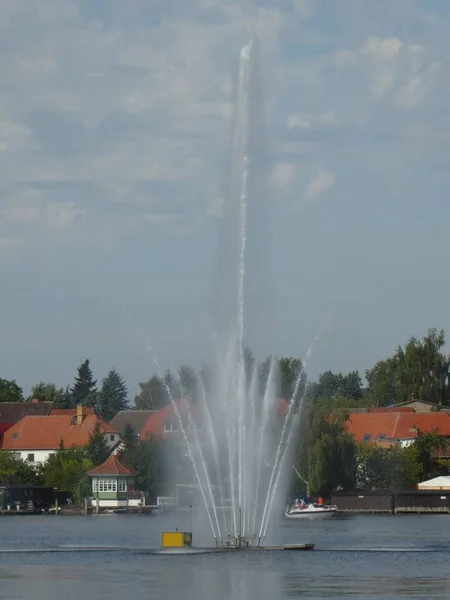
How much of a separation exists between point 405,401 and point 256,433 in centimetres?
10538

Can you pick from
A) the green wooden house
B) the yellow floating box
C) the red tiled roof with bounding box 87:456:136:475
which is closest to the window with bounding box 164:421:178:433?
the green wooden house

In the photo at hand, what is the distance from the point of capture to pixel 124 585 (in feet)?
148

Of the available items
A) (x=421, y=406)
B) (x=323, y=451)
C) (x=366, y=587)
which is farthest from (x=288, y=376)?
(x=366, y=587)

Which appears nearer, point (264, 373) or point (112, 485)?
point (264, 373)

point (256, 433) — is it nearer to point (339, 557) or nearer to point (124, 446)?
point (339, 557)

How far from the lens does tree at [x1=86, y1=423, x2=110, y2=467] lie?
13312 cm

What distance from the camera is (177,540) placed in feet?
192

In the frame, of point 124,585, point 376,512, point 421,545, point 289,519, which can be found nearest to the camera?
point 124,585

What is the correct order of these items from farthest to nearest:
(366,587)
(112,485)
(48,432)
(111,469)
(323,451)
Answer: (48,432)
(112,485)
(111,469)
(323,451)
(366,587)

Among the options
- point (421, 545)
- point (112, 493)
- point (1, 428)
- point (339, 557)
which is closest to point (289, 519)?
point (112, 493)

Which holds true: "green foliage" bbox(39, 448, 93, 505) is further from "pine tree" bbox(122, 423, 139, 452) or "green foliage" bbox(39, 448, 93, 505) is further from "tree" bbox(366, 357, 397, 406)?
"tree" bbox(366, 357, 397, 406)

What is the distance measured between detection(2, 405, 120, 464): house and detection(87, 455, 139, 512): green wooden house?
22993 millimetres

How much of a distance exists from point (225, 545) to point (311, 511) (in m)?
53.6

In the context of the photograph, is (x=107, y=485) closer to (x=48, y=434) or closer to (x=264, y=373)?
(x=48, y=434)
